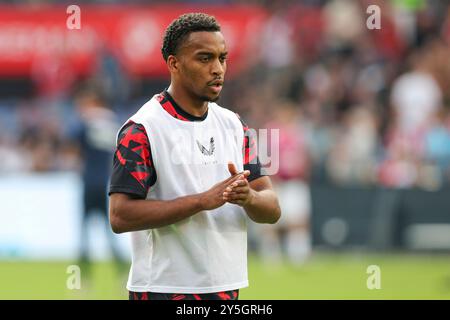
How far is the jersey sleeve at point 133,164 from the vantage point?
5172mm

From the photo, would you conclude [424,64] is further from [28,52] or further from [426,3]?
[28,52]

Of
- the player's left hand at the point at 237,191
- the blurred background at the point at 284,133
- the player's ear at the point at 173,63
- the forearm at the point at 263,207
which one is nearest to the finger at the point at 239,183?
the player's left hand at the point at 237,191

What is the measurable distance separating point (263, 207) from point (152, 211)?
59 centimetres

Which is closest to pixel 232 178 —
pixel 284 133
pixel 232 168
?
pixel 232 168

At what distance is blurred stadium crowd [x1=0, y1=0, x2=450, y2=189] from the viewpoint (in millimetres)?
16172

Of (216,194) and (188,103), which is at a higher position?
(188,103)

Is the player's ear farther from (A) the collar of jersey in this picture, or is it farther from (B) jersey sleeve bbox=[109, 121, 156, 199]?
(B) jersey sleeve bbox=[109, 121, 156, 199]

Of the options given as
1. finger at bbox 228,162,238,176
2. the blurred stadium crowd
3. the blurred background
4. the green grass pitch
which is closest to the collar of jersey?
finger at bbox 228,162,238,176

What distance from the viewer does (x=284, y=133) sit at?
600 inches

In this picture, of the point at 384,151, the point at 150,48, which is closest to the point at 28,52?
the point at 150,48

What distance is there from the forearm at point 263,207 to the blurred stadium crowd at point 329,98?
9688mm

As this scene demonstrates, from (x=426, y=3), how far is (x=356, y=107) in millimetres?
2776

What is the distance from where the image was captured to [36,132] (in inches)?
778

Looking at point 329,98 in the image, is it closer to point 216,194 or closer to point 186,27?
point 186,27
